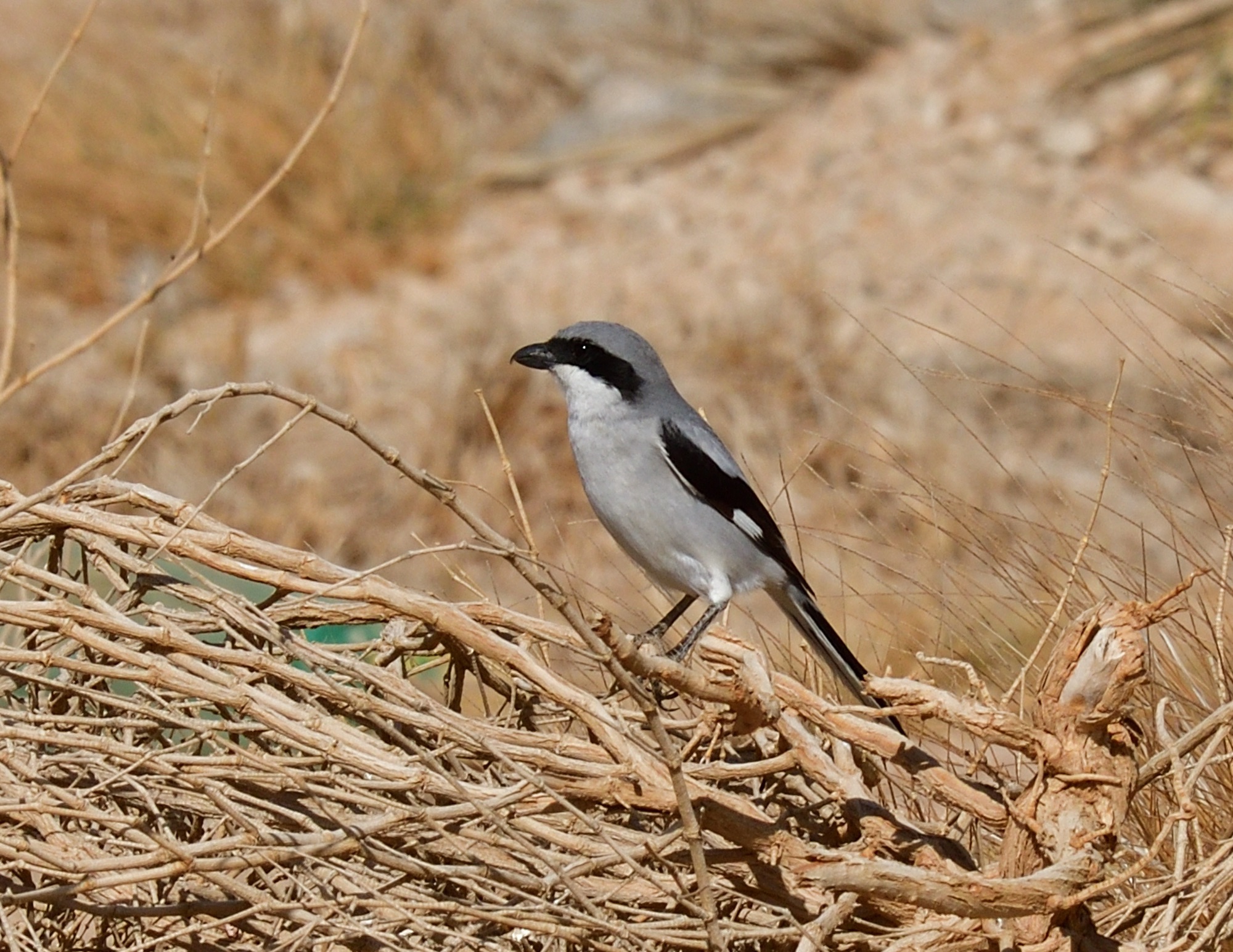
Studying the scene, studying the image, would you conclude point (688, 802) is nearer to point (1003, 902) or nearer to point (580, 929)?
point (580, 929)

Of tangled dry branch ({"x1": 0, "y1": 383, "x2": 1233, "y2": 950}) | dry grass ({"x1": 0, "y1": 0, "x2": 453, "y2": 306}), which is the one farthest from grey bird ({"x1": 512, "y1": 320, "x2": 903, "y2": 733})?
dry grass ({"x1": 0, "y1": 0, "x2": 453, "y2": 306})

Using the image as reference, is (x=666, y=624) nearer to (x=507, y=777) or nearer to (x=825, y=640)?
(x=825, y=640)

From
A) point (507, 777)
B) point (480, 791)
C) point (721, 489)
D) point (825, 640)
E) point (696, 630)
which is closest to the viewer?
point (480, 791)

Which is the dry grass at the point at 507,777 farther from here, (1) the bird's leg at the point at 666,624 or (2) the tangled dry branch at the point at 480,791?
(1) the bird's leg at the point at 666,624

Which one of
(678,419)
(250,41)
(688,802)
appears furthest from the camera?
(250,41)

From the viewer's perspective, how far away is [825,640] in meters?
3.43

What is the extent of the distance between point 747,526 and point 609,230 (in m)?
5.57

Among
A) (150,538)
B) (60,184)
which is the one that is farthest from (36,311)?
(150,538)

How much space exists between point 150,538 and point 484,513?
13.8 feet

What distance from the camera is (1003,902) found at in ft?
7.47

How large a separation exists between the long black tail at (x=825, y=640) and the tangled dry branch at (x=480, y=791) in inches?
26.2

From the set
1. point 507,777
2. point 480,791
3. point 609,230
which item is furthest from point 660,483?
point 609,230

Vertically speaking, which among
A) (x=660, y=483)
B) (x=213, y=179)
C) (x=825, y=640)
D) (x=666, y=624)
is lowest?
(x=666, y=624)

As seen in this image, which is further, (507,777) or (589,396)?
(589,396)
